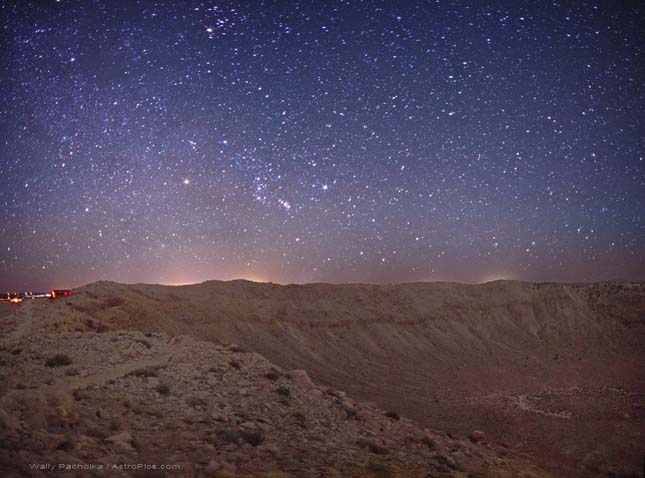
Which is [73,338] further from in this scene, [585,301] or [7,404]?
[585,301]

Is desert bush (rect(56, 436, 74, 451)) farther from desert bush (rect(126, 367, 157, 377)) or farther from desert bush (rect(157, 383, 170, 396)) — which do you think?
desert bush (rect(126, 367, 157, 377))

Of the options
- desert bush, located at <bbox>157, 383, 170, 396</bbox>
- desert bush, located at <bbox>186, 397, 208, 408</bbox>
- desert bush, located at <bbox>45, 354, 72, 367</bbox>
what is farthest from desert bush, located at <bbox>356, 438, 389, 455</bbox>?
desert bush, located at <bbox>45, 354, 72, 367</bbox>

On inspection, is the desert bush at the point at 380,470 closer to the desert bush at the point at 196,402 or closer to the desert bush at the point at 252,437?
the desert bush at the point at 252,437

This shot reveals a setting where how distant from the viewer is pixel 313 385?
1586 centimetres

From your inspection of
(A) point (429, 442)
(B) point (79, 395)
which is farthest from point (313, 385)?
(B) point (79, 395)

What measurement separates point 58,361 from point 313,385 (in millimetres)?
8523

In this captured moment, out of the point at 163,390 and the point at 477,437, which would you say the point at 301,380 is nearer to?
the point at 163,390

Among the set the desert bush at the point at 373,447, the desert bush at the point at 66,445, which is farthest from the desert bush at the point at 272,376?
the desert bush at the point at 66,445

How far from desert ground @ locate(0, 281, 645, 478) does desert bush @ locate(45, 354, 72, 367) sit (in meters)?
0.04

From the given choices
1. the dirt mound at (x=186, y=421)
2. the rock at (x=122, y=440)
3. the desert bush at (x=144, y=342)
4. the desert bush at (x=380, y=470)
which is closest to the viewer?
the dirt mound at (x=186, y=421)

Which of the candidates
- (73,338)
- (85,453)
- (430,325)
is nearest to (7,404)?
(85,453)

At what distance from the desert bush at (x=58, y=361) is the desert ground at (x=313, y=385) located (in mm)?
43

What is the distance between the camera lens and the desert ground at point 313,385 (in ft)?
29.9

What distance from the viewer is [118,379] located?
12086 mm
